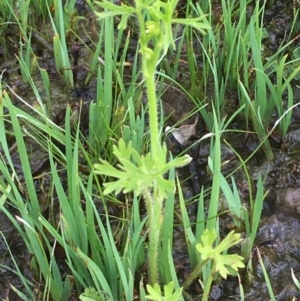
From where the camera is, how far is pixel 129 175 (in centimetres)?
101

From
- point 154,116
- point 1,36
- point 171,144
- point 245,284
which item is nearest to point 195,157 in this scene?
point 171,144

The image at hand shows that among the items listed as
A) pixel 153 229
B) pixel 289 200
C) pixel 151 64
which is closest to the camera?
pixel 151 64

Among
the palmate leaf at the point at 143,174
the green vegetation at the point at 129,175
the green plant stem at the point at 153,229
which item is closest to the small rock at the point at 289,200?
the green vegetation at the point at 129,175

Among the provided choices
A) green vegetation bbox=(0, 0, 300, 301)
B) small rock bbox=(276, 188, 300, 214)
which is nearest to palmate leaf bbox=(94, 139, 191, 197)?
green vegetation bbox=(0, 0, 300, 301)

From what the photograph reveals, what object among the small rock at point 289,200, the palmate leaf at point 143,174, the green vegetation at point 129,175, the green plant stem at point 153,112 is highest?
the green plant stem at point 153,112

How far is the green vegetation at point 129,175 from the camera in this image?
1.05 metres

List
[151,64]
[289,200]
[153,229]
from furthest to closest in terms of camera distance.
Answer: [289,200], [153,229], [151,64]

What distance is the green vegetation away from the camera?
3.43ft

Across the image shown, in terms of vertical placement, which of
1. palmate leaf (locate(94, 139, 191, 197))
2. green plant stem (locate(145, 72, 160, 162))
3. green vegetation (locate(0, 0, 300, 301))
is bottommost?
green vegetation (locate(0, 0, 300, 301))

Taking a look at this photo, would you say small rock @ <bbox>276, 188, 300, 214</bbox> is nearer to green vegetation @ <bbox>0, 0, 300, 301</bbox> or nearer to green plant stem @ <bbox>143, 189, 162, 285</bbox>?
green vegetation @ <bbox>0, 0, 300, 301</bbox>

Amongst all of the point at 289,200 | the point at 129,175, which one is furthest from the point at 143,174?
the point at 289,200

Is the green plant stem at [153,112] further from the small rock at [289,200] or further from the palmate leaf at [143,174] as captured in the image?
the small rock at [289,200]

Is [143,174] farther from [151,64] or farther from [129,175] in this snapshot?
[151,64]

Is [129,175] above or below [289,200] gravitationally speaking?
above
